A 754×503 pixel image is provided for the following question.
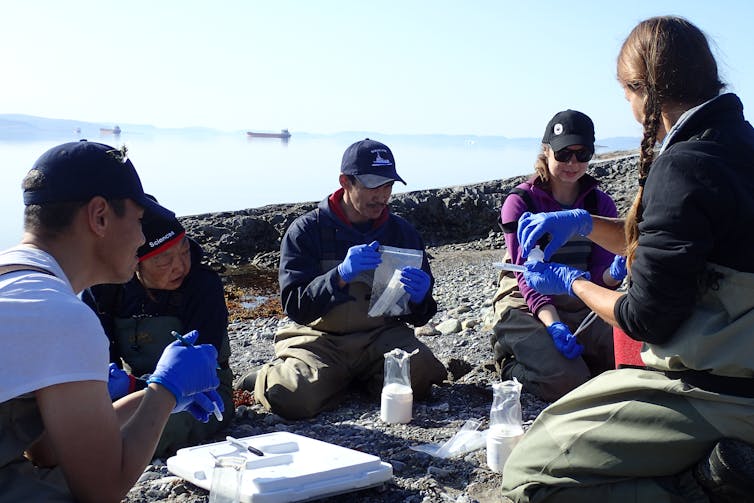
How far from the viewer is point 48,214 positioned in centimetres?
270

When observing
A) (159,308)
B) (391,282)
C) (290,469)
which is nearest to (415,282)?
(391,282)


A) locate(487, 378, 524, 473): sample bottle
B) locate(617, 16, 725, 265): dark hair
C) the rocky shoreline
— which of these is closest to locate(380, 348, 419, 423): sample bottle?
the rocky shoreline

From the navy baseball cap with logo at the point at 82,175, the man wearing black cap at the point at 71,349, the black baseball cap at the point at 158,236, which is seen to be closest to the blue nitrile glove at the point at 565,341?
the black baseball cap at the point at 158,236

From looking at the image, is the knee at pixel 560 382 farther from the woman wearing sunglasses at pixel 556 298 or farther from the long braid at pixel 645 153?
the long braid at pixel 645 153

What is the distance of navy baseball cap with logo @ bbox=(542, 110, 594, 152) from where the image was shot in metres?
5.66

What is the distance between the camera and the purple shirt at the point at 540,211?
→ 573 cm

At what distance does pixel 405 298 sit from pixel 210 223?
34.8 ft

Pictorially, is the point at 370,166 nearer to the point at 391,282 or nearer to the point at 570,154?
the point at 391,282

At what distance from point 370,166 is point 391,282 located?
793 mm

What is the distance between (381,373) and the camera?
18.1 ft

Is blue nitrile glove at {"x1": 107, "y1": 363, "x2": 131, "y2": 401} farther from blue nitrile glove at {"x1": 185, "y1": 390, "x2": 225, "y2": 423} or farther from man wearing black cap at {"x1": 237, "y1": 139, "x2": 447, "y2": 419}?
→ man wearing black cap at {"x1": 237, "y1": 139, "x2": 447, "y2": 419}

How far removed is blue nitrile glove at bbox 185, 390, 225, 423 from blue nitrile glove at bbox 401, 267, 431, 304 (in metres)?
2.13

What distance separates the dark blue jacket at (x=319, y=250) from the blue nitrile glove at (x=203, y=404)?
1.93 metres

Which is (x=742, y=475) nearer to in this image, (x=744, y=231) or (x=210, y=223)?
(x=744, y=231)
